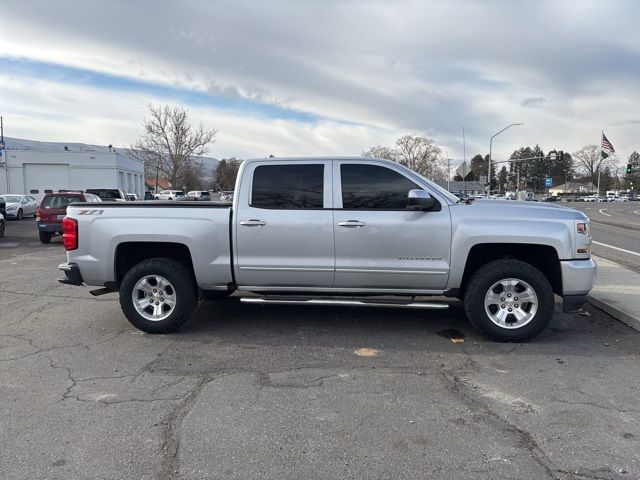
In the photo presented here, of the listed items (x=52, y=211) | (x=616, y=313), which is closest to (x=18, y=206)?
(x=52, y=211)

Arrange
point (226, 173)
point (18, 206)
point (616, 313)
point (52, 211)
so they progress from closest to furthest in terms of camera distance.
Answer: point (616, 313)
point (52, 211)
point (18, 206)
point (226, 173)

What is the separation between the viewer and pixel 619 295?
23.9ft

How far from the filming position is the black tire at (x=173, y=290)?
222 inches

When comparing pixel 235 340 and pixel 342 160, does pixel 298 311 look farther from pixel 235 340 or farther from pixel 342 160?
pixel 342 160

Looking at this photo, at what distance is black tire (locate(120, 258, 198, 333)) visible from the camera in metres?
5.64

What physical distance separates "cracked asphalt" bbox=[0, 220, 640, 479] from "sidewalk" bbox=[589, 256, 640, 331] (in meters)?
0.19

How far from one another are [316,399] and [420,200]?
2348mm

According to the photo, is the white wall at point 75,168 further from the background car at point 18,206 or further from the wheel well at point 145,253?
the wheel well at point 145,253

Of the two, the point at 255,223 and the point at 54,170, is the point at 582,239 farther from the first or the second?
the point at 54,170

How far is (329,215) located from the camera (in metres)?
5.49

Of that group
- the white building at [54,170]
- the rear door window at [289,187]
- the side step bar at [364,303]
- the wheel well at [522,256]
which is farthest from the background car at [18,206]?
the wheel well at [522,256]

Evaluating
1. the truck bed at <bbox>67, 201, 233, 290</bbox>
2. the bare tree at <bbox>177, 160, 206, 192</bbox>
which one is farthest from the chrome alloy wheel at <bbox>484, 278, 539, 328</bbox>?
the bare tree at <bbox>177, 160, 206, 192</bbox>

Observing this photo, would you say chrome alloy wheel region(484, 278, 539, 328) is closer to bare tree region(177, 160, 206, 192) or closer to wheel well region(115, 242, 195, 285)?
wheel well region(115, 242, 195, 285)

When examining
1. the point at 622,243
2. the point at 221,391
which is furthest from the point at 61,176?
the point at 221,391
